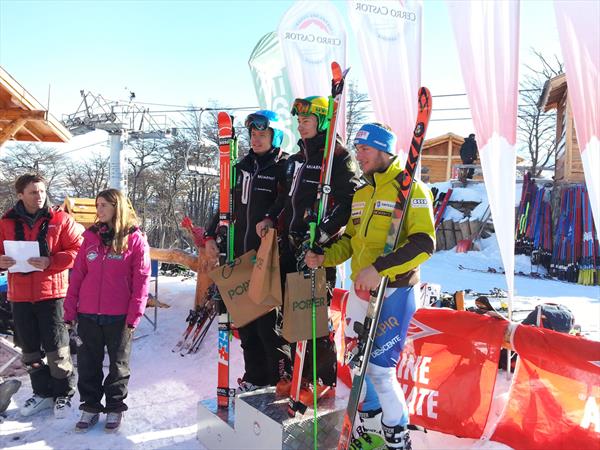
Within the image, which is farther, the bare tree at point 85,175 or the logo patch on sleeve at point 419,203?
the bare tree at point 85,175

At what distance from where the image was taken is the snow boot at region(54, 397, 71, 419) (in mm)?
3617

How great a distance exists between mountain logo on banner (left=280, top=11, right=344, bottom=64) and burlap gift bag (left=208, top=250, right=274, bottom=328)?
3926 millimetres

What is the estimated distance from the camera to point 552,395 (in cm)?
Result: 278

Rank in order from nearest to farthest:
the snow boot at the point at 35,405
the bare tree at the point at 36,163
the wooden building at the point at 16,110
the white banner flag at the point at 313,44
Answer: the snow boot at the point at 35,405
the wooden building at the point at 16,110
the white banner flag at the point at 313,44
the bare tree at the point at 36,163

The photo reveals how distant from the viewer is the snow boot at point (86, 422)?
3371mm

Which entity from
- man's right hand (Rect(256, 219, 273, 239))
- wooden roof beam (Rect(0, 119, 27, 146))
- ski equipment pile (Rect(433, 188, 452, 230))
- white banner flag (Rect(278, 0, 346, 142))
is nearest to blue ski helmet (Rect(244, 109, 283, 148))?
man's right hand (Rect(256, 219, 273, 239))

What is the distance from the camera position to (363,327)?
259cm

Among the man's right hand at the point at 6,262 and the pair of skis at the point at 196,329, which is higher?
the man's right hand at the point at 6,262

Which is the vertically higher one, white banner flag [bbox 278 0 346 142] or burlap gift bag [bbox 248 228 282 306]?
white banner flag [bbox 278 0 346 142]

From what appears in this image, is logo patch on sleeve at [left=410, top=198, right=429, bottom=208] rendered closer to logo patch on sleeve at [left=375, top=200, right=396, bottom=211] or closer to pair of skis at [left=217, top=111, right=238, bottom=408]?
logo patch on sleeve at [left=375, top=200, right=396, bottom=211]

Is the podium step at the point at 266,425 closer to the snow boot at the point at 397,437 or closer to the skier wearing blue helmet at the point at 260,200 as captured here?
the skier wearing blue helmet at the point at 260,200

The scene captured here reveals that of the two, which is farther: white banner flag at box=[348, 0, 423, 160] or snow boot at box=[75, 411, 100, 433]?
white banner flag at box=[348, 0, 423, 160]

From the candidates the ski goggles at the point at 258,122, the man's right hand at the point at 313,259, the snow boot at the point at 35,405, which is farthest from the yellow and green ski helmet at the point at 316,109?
the snow boot at the point at 35,405

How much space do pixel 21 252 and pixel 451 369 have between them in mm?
3307
